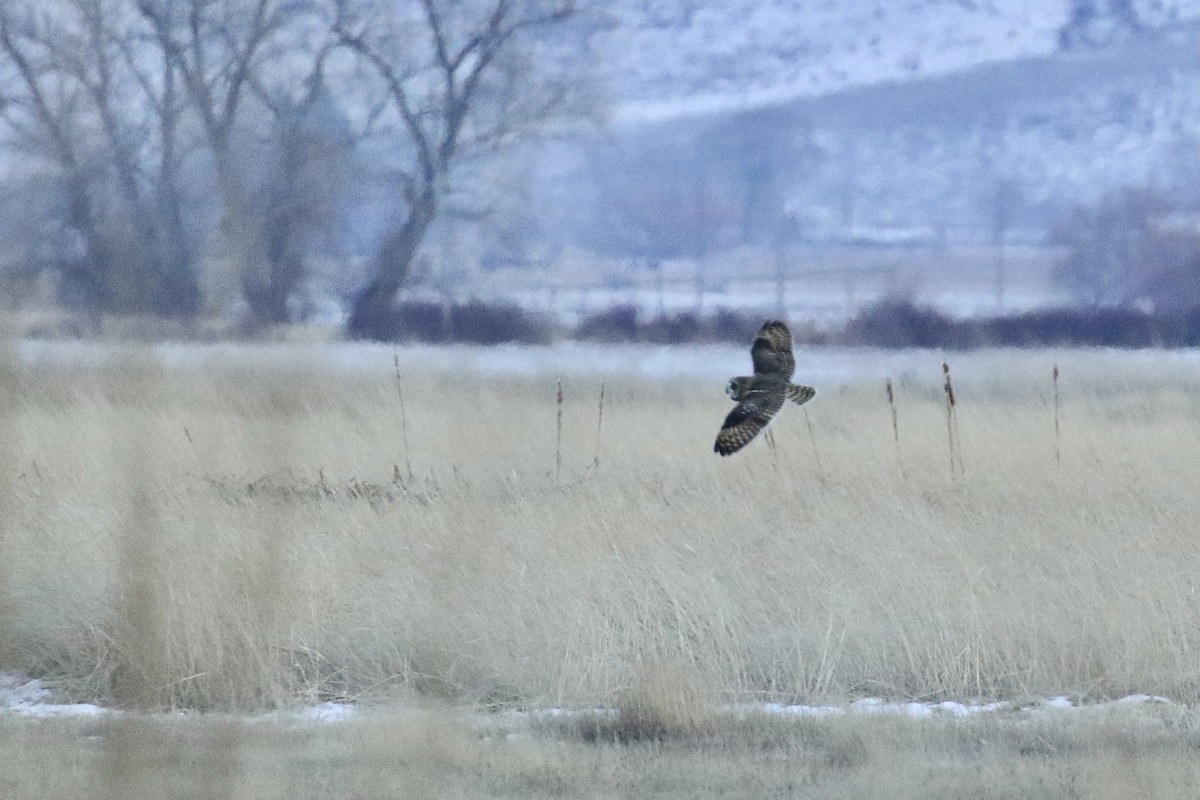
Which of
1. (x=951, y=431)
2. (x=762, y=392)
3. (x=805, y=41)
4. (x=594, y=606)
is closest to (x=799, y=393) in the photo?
(x=762, y=392)

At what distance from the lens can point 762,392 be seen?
516 cm

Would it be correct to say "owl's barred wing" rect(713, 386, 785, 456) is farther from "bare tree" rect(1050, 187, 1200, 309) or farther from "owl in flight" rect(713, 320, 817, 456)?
"bare tree" rect(1050, 187, 1200, 309)

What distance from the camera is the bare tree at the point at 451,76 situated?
37.1 ft

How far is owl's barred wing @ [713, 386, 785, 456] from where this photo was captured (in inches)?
195

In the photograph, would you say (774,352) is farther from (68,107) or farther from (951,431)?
(68,107)

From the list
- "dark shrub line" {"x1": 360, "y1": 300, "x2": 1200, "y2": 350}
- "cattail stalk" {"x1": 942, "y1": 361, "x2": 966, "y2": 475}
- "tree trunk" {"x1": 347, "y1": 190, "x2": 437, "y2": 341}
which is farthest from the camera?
"tree trunk" {"x1": 347, "y1": 190, "x2": 437, "y2": 341}

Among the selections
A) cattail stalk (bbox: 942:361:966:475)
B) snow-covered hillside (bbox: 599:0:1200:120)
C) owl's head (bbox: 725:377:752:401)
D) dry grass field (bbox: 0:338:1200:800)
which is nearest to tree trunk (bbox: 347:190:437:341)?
dry grass field (bbox: 0:338:1200:800)

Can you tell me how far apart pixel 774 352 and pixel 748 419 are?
32 cm

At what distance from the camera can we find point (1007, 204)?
11.1 meters

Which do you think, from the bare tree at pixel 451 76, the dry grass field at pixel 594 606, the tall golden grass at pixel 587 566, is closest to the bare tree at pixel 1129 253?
the tall golden grass at pixel 587 566

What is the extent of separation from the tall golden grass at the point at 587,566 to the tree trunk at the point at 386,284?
1.62 metres

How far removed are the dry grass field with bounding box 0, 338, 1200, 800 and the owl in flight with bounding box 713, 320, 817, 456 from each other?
698 mm

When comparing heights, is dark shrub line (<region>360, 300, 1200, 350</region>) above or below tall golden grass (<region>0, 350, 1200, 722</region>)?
above

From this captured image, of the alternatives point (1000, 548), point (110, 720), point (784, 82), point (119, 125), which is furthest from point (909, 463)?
point (119, 125)
